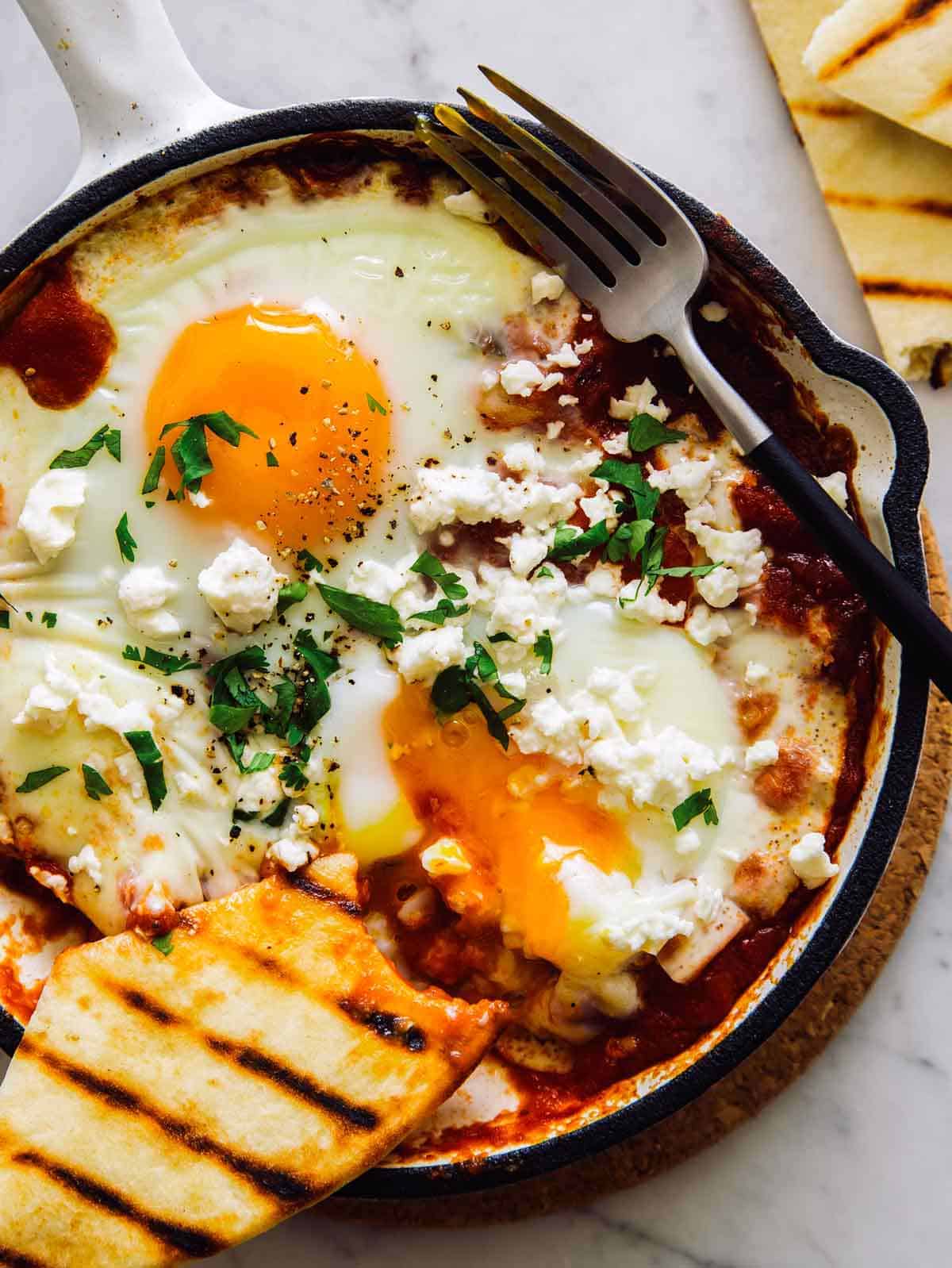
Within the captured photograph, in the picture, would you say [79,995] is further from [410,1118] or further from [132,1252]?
[410,1118]

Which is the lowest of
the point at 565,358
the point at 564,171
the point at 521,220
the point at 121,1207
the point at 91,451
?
the point at 121,1207

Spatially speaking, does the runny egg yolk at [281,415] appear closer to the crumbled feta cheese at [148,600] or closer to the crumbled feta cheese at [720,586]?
the crumbled feta cheese at [148,600]

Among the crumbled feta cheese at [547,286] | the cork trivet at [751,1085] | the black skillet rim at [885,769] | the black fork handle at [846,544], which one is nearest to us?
the black fork handle at [846,544]

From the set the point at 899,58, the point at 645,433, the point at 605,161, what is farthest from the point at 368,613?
the point at 899,58

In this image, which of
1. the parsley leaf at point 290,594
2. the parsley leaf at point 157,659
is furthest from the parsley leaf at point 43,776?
the parsley leaf at point 290,594

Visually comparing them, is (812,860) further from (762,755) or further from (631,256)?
(631,256)

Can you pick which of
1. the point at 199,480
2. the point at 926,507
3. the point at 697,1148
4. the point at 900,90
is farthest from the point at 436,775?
the point at 900,90
